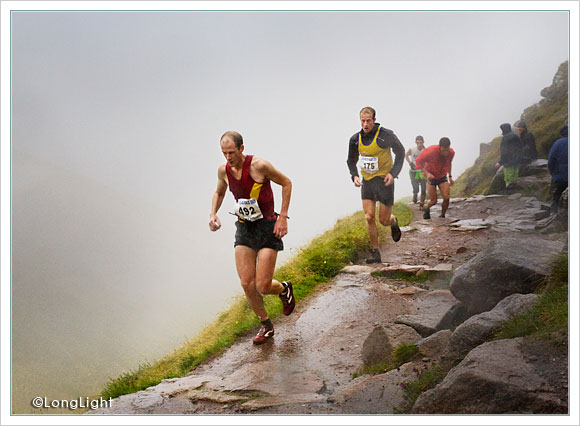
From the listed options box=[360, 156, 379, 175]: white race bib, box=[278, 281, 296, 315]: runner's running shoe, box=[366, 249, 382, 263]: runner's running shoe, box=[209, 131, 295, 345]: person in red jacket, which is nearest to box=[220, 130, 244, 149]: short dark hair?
box=[209, 131, 295, 345]: person in red jacket

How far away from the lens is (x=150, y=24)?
17.2ft

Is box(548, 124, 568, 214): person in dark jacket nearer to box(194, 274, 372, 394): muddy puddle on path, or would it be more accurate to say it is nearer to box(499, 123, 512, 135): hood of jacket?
box(499, 123, 512, 135): hood of jacket

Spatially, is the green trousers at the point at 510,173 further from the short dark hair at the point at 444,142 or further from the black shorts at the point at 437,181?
the black shorts at the point at 437,181

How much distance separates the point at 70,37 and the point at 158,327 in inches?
138

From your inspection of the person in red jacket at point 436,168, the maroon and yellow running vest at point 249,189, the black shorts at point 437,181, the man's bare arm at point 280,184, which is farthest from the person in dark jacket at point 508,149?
the maroon and yellow running vest at point 249,189

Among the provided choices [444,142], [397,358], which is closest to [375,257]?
[444,142]

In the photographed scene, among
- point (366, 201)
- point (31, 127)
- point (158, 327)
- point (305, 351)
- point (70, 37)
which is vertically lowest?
point (305, 351)

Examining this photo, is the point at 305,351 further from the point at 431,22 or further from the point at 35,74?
the point at 35,74

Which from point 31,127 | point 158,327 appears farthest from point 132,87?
point 158,327

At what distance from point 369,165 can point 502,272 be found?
211cm

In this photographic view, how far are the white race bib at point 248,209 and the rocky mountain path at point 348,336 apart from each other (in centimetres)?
143

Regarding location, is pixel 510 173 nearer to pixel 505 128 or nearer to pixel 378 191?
pixel 505 128

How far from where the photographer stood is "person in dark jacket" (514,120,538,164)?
17.8 feet

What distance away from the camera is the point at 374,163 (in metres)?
5.74
